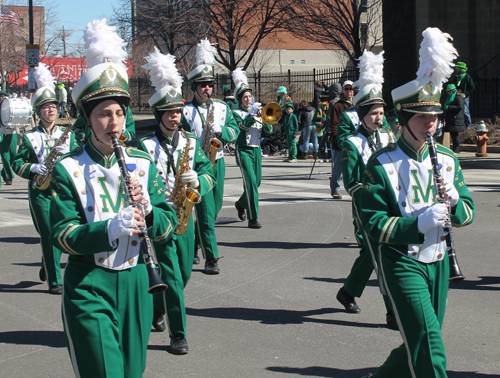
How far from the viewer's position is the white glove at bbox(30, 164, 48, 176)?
272 inches

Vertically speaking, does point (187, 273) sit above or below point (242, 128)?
below

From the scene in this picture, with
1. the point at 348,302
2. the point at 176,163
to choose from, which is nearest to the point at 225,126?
the point at 176,163

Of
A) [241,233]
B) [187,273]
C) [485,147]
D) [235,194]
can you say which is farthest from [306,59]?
[187,273]

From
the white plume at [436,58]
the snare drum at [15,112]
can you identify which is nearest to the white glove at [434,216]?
the white plume at [436,58]

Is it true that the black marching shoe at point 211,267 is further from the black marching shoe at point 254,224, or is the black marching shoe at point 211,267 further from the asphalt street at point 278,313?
the black marching shoe at point 254,224

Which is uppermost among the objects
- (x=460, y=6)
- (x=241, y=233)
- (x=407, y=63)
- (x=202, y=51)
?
(x=460, y=6)

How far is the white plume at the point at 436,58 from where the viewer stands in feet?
12.8

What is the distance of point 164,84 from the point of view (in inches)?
231

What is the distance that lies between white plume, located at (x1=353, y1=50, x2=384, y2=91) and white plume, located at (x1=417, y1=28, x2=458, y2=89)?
7.44 feet

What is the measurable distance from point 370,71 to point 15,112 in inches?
478

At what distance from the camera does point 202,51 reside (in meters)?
8.85

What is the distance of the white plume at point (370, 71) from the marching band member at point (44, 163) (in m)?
3.16

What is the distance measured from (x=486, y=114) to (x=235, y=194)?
14.1m

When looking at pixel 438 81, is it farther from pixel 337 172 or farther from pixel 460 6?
pixel 460 6
